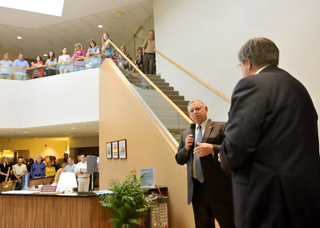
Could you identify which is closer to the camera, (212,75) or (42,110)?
(212,75)

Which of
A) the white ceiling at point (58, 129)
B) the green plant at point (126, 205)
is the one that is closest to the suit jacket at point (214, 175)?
the green plant at point (126, 205)

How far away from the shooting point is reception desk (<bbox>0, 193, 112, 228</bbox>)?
12.7 feet

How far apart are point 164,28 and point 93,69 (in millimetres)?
2878

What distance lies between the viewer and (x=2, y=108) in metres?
11.9

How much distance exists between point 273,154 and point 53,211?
3700 mm

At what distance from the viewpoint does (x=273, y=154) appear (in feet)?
4.56

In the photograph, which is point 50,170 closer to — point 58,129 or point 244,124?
point 58,129

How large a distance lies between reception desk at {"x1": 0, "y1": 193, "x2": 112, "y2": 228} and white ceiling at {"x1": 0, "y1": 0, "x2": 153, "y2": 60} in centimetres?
868

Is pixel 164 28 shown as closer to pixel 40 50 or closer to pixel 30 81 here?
pixel 30 81

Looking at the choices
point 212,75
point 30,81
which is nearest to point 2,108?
point 30,81

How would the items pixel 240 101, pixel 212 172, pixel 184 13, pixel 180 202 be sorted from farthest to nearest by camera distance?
1. pixel 184 13
2. pixel 180 202
3. pixel 212 172
4. pixel 240 101

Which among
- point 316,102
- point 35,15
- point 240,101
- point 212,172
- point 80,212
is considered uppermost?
point 35,15

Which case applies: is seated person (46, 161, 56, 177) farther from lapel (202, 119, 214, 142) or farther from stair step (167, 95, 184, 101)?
lapel (202, 119, 214, 142)

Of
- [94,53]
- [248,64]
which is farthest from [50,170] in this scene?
Result: [248,64]
